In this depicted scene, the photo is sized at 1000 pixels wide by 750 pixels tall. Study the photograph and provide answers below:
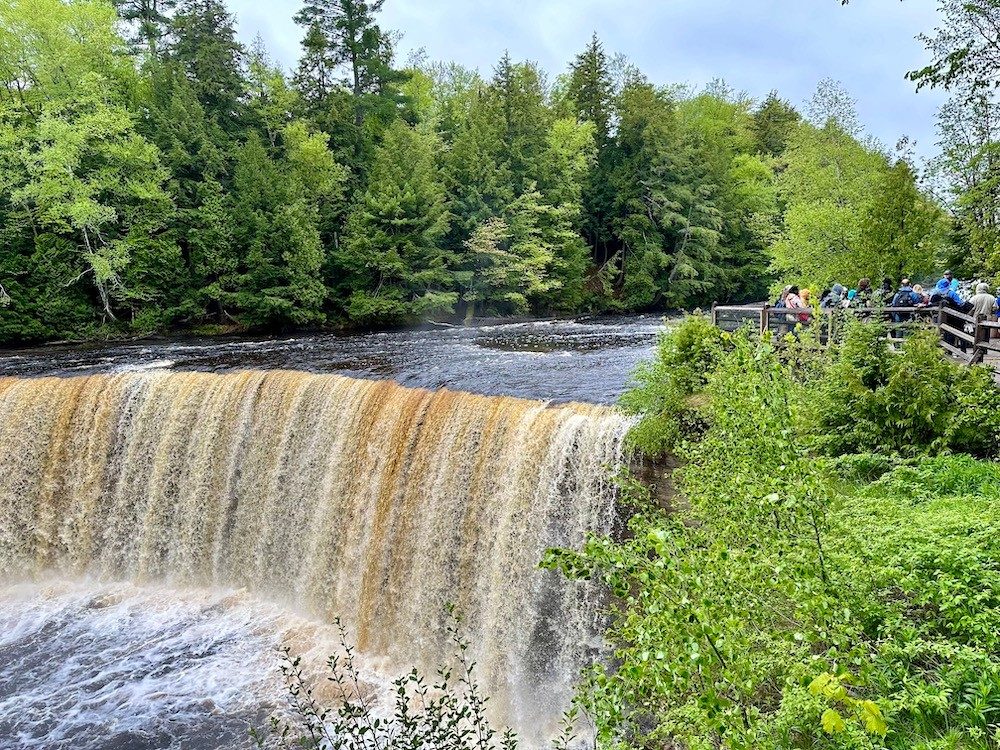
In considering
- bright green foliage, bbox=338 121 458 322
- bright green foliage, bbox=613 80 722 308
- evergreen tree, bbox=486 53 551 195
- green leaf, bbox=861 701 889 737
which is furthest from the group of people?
bright green foliage, bbox=613 80 722 308

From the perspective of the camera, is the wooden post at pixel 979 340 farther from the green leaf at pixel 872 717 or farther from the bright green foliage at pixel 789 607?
the green leaf at pixel 872 717

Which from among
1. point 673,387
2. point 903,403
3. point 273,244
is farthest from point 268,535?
point 273,244

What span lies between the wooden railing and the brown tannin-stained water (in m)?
2.93

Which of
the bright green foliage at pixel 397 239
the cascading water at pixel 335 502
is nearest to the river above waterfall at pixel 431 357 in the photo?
the cascading water at pixel 335 502

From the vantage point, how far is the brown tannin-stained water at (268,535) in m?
9.17

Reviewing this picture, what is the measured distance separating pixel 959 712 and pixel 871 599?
2.31ft

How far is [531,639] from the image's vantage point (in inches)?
359

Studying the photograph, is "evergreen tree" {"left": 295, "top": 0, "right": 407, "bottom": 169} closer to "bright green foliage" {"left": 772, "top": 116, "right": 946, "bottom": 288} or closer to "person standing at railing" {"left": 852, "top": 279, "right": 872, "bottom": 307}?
"bright green foliage" {"left": 772, "top": 116, "right": 946, "bottom": 288}

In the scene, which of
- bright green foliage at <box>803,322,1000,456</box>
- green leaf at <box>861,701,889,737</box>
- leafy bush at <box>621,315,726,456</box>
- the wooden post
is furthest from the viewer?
the wooden post

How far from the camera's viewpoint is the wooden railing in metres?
8.91

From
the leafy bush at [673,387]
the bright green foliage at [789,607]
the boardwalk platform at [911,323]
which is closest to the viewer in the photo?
the bright green foliage at [789,607]

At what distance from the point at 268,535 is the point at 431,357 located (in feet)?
22.0

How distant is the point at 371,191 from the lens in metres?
28.6

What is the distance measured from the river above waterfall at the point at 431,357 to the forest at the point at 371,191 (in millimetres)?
3463
